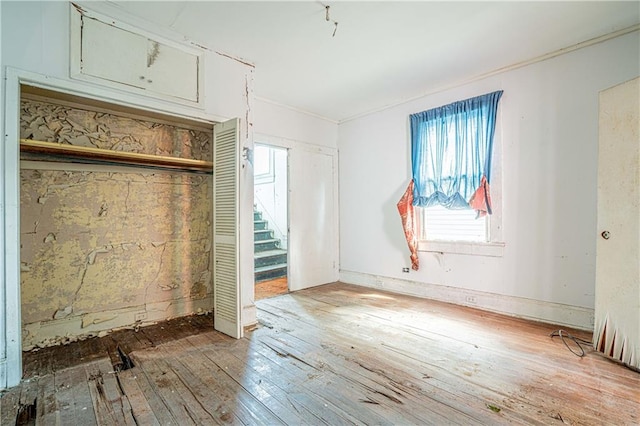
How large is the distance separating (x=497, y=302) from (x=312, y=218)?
2.82 meters

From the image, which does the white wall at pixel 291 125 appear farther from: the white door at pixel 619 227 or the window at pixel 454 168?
the white door at pixel 619 227

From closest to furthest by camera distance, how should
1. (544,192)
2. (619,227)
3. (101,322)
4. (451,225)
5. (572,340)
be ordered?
(619,227) → (572,340) → (101,322) → (544,192) → (451,225)

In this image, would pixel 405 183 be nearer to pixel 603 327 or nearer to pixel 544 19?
pixel 544 19

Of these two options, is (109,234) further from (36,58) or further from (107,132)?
(36,58)

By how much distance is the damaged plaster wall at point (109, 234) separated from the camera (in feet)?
8.81

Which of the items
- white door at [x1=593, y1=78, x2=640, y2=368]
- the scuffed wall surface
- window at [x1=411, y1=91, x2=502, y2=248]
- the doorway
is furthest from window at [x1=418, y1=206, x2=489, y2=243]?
the scuffed wall surface

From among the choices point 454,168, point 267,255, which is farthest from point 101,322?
point 454,168

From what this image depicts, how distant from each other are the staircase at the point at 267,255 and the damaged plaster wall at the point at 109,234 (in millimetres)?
1746

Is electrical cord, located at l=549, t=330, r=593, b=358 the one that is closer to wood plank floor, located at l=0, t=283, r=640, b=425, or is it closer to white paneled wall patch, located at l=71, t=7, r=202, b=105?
wood plank floor, located at l=0, t=283, r=640, b=425

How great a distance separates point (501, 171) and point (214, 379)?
11.9 feet

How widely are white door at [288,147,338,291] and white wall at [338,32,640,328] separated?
1.45m

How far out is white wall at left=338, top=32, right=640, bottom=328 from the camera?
116 inches

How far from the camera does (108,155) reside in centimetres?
274

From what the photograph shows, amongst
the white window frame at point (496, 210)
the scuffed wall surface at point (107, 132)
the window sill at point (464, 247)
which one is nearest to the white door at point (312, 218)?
the scuffed wall surface at point (107, 132)
